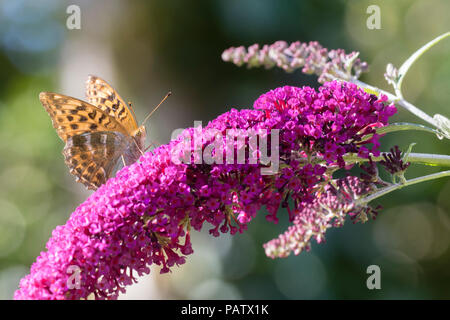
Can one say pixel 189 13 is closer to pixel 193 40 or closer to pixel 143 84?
pixel 193 40

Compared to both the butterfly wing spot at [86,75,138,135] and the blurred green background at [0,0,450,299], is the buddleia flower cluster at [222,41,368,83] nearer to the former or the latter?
the butterfly wing spot at [86,75,138,135]

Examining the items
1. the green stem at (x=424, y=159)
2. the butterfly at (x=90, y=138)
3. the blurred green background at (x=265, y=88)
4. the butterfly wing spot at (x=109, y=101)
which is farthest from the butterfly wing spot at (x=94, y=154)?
the blurred green background at (x=265, y=88)

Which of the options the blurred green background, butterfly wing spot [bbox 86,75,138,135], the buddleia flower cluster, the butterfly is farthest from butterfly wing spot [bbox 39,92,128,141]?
the blurred green background

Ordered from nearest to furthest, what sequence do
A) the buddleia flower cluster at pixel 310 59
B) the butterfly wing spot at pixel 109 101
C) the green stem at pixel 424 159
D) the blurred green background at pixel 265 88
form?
the green stem at pixel 424 159
the buddleia flower cluster at pixel 310 59
the butterfly wing spot at pixel 109 101
the blurred green background at pixel 265 88

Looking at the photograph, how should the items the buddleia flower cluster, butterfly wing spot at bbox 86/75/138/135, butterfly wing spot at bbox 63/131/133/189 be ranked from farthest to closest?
butterfly wing spot at bbox 86/75/138/135 → butterfly wing spot at bbox 63/131/133/189 → the buddleia flower cluster

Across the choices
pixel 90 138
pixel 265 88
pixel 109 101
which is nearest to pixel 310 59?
pixel 90 138

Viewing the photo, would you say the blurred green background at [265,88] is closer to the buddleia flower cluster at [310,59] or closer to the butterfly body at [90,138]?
the butterfly body at [90,138]

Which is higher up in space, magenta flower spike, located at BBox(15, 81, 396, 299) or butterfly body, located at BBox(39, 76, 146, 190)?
butterfly body, located at BBox(39, 76, 146, 190)
